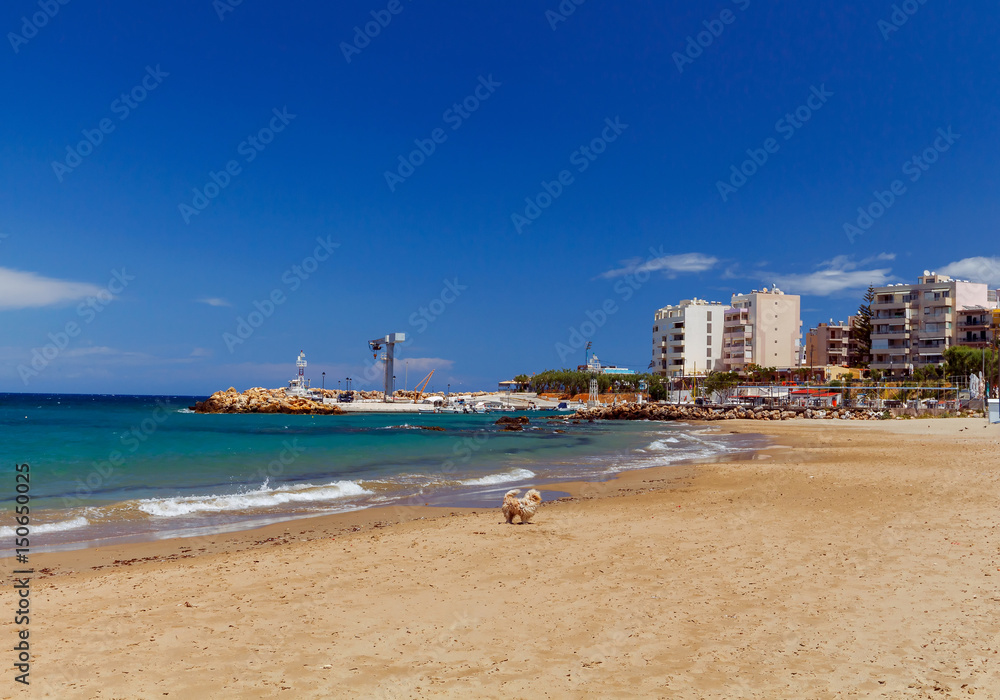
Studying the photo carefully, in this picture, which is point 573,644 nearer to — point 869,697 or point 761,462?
point 869,697

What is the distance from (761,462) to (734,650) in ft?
64.5

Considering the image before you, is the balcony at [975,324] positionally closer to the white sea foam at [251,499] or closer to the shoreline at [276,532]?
the shoreline at [276,532]

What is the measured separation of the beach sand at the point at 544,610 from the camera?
4.68m

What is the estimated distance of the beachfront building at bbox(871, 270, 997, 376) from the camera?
82438 millimetres

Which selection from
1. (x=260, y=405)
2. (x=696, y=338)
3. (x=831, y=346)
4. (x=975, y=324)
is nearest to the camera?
(x=975, y=324)

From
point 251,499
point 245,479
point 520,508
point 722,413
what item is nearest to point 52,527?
point 251,499

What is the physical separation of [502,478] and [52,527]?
11483 millimetres

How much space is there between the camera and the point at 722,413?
78.1m

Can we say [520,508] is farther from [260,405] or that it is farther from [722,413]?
[260,405]

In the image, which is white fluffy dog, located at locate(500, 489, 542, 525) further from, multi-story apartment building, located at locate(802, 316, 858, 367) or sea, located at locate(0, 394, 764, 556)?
multi-story apartment building, located at locate(802, 316, 858, 367)

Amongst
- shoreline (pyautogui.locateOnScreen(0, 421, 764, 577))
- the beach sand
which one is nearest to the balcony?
shoreline (pyautogui.locateOnScreen(0, 421, 764, 577))

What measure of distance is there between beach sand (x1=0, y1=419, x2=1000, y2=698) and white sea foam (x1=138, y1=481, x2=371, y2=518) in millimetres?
3187

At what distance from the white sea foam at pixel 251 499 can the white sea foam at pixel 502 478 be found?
325 centimetres

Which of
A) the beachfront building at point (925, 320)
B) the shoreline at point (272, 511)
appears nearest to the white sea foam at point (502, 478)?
the shoreline at point (272, 511)
